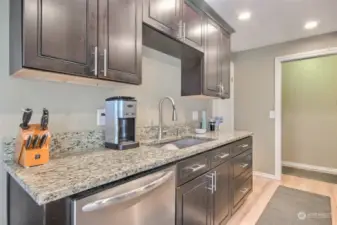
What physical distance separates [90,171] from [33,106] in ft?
1.98

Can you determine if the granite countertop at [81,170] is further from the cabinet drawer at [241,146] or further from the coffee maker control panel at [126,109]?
the cabinet drawer at [241,146]

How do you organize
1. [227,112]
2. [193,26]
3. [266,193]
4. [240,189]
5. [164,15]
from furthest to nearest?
[227,112] < [266,193] < [240,189] < [193,26] < [164,15]

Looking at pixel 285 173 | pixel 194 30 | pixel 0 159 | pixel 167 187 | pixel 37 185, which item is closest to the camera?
pixel 37 185

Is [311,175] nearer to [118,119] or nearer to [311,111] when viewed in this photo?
[311,111]

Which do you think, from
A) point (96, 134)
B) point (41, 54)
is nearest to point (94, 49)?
point (41, 54)

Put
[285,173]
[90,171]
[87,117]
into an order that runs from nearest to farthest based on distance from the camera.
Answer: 1. [90,171]
2. [87,117]
3. [285,173]

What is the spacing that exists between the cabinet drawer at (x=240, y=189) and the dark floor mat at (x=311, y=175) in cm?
170

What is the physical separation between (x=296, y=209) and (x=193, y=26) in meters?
2.33

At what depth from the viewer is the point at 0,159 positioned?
42.6 inches

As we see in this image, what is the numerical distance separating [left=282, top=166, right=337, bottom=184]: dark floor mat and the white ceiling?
233cm

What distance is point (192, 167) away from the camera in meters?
1.45

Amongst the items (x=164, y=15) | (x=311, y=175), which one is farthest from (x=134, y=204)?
(x=311, y=175)

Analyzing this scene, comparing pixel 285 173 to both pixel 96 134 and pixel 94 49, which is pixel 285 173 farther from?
pixel 94 49

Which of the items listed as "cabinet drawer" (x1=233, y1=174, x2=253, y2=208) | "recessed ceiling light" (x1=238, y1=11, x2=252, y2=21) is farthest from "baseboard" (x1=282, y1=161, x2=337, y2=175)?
"recessed ceiling light" (x1=238, y1=11, x2=252, y2=21)
